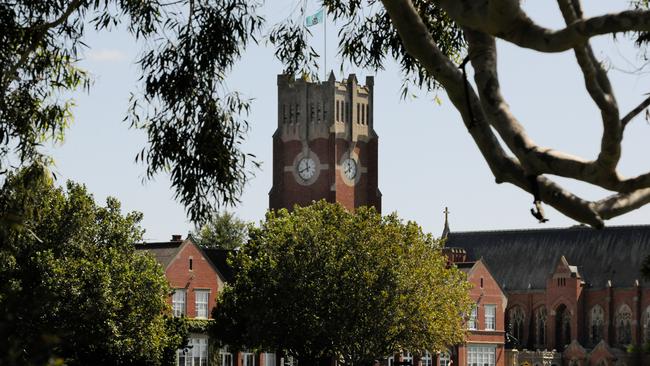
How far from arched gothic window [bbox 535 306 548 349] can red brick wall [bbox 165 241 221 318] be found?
46.1m

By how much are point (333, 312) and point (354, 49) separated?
40.2m

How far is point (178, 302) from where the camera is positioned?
231 ft

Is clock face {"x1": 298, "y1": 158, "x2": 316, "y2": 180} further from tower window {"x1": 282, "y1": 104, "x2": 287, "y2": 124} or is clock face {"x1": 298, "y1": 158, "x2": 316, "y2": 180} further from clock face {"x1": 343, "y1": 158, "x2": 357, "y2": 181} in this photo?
tower window {"x1": 282, "y1": 104, "x2": 287, "y2": 124}

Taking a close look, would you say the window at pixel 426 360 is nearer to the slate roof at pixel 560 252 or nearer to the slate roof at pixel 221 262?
the slate roof at pixel 221 262

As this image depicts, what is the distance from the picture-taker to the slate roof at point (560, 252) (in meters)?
108

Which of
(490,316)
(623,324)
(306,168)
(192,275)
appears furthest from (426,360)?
(623,324)

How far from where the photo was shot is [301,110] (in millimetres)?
106750

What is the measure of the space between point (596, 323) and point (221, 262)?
4167cm

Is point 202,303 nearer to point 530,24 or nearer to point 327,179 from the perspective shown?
point 327,179

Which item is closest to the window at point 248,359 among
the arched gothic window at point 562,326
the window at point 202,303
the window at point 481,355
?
the window at point 202,303

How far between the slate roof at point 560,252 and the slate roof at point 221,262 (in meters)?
38.2

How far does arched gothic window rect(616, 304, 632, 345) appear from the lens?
106875 mm

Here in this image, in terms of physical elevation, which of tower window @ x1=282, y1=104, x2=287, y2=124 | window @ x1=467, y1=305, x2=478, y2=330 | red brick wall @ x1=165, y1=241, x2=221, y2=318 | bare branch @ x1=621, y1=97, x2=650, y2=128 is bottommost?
bare branch @ x1=621, y1=97, x2=650, y2=128

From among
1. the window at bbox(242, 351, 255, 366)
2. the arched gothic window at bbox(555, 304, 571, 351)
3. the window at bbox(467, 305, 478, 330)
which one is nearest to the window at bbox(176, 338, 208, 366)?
the window at bbox(242, 351, 255, 366)
